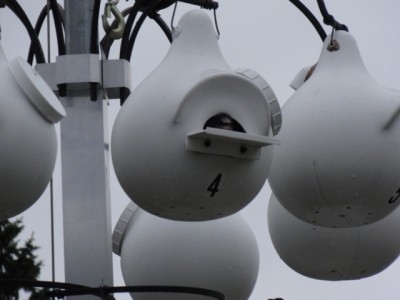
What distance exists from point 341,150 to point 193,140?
599mm

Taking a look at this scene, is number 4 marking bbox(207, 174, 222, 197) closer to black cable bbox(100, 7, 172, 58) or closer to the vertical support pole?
the vertical support pole

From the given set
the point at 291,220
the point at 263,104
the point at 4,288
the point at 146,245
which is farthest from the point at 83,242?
the point at 4,288

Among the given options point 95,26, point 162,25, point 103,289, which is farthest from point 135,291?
point 162,25

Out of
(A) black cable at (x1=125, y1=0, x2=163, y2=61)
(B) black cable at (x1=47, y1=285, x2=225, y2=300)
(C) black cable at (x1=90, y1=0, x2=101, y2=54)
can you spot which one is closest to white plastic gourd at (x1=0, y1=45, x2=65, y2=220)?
(B) black cable at (x1=47, y1=285, x2=225, y2=300)

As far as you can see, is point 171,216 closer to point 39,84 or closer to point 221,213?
point 221,213

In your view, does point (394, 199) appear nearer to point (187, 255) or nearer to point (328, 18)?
point (328, 18)

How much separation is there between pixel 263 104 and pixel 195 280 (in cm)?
119

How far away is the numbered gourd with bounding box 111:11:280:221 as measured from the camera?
11.5ft

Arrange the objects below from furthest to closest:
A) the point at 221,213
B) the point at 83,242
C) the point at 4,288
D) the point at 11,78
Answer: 1. the point at 83,242
2. the point at 221,213
3. the point at 11,78
4. the point at 4,288

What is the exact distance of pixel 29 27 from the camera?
180 inches

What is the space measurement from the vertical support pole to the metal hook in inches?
13.9

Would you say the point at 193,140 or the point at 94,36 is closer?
the point at 193,140

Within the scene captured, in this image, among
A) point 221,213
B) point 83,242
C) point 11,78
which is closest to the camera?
point 11,78

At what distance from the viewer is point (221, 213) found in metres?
3.71
